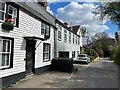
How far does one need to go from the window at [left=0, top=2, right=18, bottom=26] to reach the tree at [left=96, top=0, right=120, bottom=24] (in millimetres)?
10782

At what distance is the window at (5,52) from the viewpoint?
458 inches

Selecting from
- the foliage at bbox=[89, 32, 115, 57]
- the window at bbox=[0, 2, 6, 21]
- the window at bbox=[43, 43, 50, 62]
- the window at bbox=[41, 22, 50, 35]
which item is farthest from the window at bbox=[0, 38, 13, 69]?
the foliage at bbox=[89, 32, 115, 57]

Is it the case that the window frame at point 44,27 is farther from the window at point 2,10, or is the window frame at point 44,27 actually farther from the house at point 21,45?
the window at point 2,10

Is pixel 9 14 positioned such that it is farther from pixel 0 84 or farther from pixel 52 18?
pixel 52 18

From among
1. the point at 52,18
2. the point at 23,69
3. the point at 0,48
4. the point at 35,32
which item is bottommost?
the point at 23,69

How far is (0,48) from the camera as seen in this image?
37.8 feet

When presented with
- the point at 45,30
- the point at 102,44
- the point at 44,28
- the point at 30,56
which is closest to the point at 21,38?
the point at 30,56

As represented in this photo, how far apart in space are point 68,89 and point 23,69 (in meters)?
4.14

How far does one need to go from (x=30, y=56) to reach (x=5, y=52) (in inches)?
153

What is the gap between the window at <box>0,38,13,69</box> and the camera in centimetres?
1162

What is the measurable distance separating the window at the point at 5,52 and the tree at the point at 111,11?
11.8m

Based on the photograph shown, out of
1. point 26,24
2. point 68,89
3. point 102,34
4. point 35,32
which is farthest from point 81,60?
point 102,34

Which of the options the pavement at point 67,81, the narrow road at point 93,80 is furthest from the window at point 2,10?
the narrow road at point 93,80

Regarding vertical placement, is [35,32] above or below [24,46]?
above
